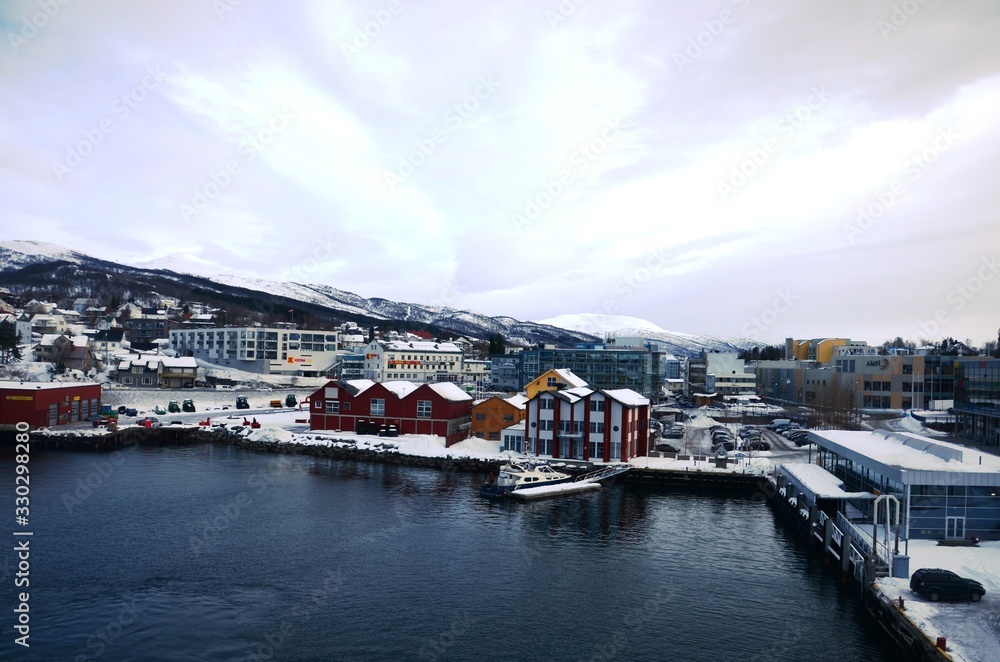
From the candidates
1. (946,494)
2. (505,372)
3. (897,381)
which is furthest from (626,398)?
(505,372)

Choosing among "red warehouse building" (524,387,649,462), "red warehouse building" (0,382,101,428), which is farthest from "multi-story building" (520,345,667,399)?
"red warehouse building" (0,382,101,428)

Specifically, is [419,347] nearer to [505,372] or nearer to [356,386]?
[505,372]

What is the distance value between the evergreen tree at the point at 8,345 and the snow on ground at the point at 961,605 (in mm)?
76028

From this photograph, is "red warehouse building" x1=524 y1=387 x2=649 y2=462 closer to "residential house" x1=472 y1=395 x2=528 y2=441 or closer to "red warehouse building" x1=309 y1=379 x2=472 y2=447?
"residential house" x1=472 y1=395 x2=528 y2=441

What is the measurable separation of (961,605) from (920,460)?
23.6 feet

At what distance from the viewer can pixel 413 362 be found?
258 ft

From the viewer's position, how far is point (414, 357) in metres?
78.8

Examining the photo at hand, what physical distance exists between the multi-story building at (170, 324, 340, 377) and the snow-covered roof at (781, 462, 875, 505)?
65.2 m

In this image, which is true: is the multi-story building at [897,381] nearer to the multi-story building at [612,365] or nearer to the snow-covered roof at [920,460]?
the multi-story building at [612,365]

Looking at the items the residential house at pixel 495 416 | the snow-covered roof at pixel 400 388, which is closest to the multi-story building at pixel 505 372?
the snow-covered roof at pixel 400 388

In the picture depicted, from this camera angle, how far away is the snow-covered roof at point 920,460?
61.8 ft

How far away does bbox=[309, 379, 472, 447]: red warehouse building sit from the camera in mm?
40125

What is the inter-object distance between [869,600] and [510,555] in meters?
9.47

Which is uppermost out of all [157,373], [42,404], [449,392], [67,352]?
[67,352]
